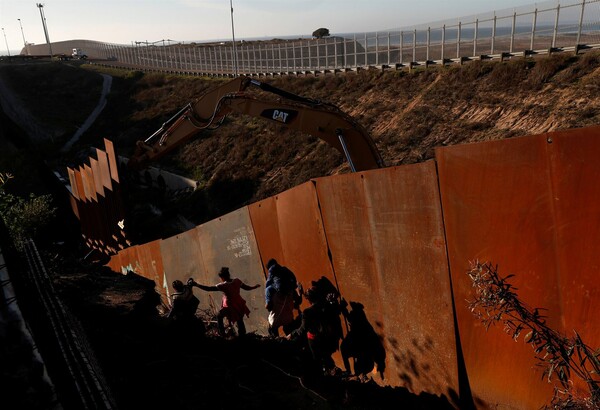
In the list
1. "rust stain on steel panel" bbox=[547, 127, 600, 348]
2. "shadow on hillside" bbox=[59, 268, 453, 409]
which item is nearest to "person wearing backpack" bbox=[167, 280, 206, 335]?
"shadow on hillside" bbox=[59, 268, 453, 409]

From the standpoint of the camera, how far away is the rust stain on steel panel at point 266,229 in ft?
24.0

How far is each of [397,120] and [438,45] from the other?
6.61 meters

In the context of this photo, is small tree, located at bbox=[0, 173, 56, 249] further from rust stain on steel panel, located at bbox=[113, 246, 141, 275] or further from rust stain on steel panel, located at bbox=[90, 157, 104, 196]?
rust stain on steel panel, located at bbox=[113, 246, 141, 275]

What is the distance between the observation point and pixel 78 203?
56.3ft

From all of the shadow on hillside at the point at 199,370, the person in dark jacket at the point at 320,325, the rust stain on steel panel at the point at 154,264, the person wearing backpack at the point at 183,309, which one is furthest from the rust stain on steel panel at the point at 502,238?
the rust stain on steel panel at the point at 154,264

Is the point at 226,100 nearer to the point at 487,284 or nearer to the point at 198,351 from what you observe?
the point at 198,351

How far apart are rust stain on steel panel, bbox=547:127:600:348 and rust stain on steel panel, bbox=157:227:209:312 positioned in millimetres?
7253

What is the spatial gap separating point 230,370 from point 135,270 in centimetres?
778

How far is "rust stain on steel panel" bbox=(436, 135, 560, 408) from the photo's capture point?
3.84m

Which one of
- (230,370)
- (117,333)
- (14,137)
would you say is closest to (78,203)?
(117,333)

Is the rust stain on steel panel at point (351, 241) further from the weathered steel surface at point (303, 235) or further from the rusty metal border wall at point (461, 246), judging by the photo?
the weathered steel surface at point (303, 235)

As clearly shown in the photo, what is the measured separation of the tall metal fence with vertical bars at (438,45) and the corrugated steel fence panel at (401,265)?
1556 cm

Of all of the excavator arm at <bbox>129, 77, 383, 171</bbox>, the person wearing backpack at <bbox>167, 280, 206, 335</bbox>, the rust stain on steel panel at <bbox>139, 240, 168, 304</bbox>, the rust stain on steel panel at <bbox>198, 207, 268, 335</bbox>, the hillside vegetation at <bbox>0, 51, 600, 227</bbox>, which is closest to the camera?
the person wearing backpack at <bbox>167, 280, 206, 335</bbox>

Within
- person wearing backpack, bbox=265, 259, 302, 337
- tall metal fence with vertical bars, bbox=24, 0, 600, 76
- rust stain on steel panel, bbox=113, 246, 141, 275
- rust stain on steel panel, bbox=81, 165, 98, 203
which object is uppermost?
tall metal fence with vertical bars, bbox=24, 0, 600, 76
